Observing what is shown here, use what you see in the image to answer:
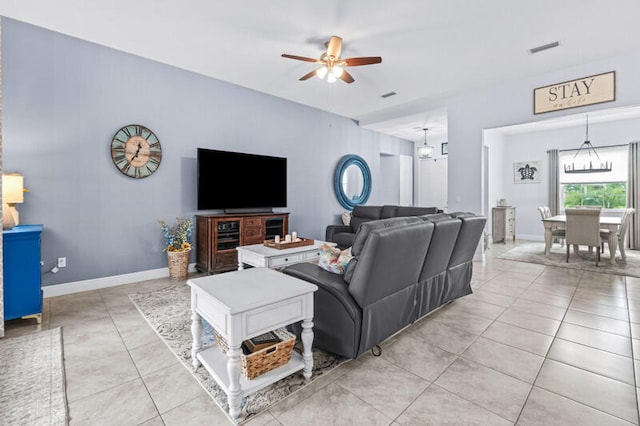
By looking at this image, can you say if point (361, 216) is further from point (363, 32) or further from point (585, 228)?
point (585, 228)

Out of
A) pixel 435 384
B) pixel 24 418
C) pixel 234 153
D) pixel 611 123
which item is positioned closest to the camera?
pixel 24 418

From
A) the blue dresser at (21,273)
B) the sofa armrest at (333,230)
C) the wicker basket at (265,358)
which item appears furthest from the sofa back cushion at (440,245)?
the blue dresser at (21,273)

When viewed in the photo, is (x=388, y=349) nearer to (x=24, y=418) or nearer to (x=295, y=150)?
(x=24, y=418)

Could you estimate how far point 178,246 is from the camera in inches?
162

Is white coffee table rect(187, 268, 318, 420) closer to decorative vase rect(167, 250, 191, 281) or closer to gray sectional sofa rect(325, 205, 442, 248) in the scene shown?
decorative vase rect(167, 250, 191, 281)

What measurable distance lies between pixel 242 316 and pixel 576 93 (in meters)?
5.16

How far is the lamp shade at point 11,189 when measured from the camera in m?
2.65

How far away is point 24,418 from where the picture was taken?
1512 mm

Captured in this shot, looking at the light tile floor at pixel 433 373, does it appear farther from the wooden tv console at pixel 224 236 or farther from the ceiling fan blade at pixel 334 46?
the ceiling fan blade at pixel 334 46

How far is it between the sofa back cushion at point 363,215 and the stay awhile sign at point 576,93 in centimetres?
288

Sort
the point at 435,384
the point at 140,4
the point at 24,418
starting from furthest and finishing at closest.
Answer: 1. the point at 140,4
2. the point at 435,384
3. the point at 24,418

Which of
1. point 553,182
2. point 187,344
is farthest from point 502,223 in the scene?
point 187,344

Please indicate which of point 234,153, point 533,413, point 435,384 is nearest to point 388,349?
point 435,384

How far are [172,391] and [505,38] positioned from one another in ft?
14.8
